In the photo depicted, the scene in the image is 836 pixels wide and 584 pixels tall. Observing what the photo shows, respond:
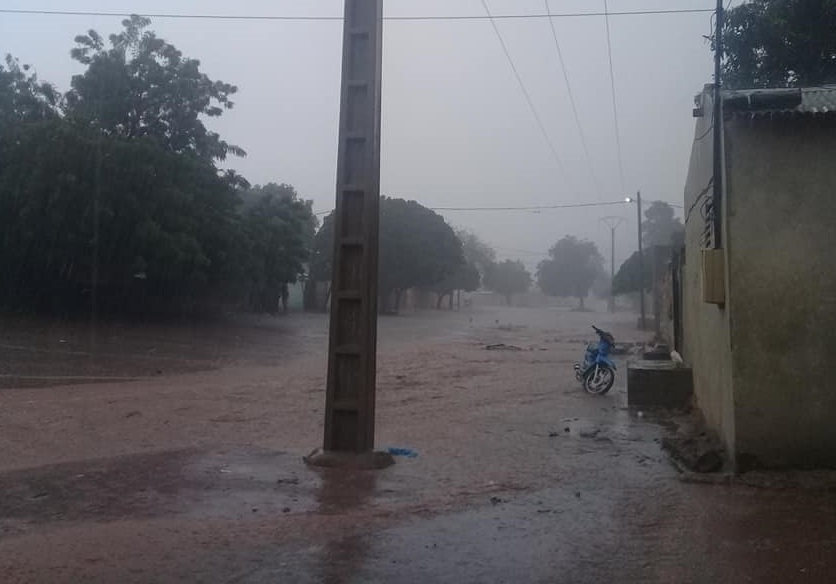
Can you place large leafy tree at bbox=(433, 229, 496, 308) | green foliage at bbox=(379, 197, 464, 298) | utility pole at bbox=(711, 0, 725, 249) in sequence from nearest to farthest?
1. utility pole at bbox=(711, 0, 725, 249)
2. green foliage at bbox=(379, 197, 464, 298)
3. large leafy tree at bbox=(433, 229, 496, 308)

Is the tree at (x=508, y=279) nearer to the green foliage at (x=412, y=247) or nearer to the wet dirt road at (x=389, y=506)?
the green foliage at (x=412, y=247)

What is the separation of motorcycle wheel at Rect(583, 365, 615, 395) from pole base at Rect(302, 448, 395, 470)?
8555 mm

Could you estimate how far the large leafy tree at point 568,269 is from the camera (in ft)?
387

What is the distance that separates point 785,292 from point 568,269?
111267mm

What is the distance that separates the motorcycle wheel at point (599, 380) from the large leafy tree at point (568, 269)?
10072 centimetres

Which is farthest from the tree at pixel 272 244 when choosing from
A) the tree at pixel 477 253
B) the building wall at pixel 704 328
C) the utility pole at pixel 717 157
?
the tree at pixel 477 253

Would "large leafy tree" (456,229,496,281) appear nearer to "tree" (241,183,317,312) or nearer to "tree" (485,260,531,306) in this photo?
"tree" (485,260,531,306)

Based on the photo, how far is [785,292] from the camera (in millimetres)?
8500

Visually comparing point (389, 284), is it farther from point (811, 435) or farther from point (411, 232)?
point (811, 435)

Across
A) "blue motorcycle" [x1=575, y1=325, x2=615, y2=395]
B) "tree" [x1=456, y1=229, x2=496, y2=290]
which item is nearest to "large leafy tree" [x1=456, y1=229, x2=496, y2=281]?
"tree" [x1=456, y1=229, x2=496, y2=290]

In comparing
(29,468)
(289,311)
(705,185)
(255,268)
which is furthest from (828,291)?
(289,311)

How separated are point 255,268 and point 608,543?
28.7 meters

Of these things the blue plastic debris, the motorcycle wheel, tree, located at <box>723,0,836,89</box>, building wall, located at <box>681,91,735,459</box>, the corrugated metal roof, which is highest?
tree, located at <box>723,0,836,89</box>

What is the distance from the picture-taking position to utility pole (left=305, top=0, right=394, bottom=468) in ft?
32.4
